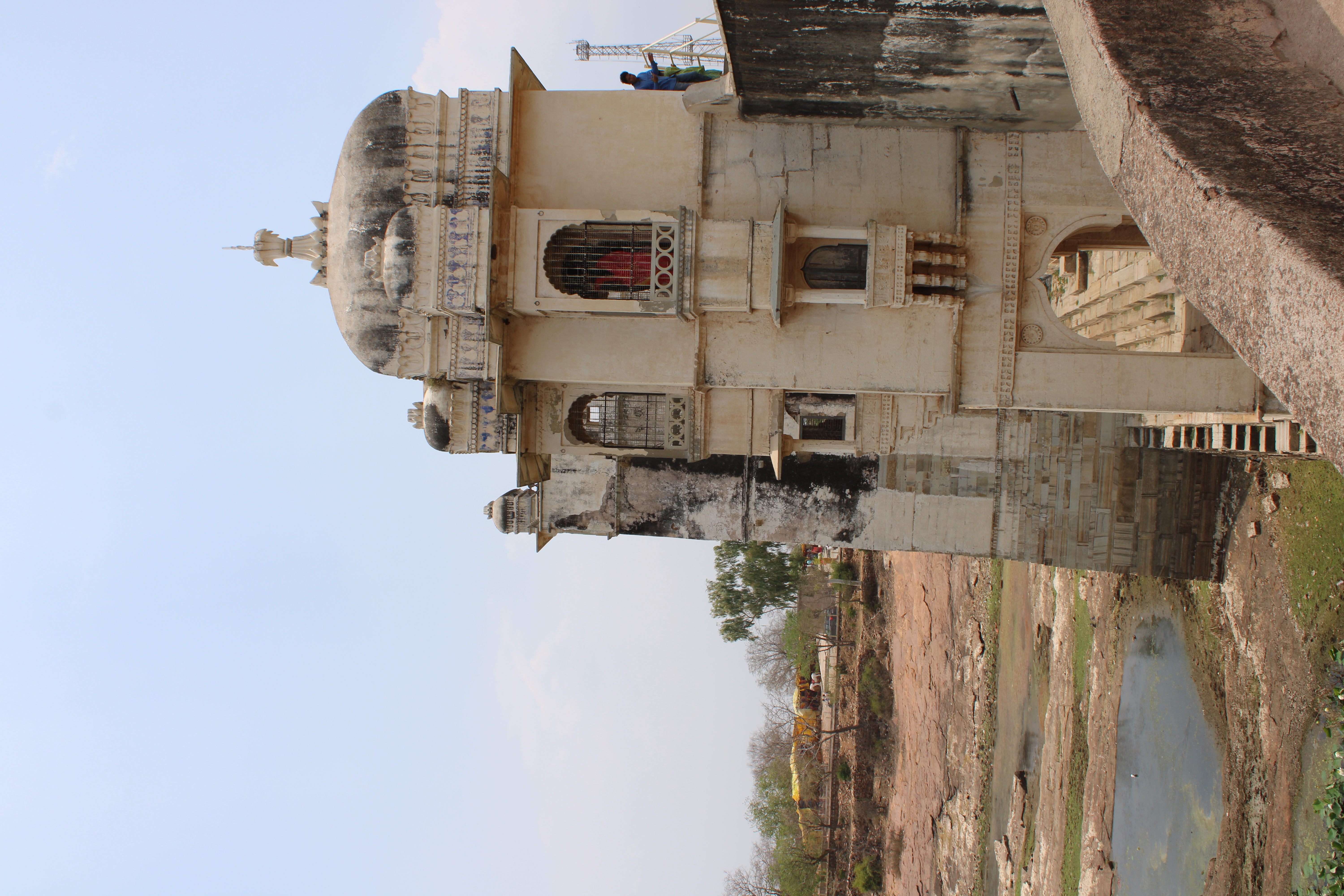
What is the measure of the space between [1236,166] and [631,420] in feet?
26.3

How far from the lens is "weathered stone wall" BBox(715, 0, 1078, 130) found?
26.9ft

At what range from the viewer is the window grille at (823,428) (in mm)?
11320

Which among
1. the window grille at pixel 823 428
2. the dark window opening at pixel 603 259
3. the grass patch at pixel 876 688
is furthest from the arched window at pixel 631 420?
→ the grass patch at pixel 876 688

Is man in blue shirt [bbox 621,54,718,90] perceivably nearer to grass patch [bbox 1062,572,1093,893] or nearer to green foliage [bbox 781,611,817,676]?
grass patch [bbox 1062,572,1093,893]

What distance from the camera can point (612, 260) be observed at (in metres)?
9.51

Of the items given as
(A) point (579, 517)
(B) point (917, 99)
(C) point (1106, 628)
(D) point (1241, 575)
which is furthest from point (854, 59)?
(C) point (1106, 628)

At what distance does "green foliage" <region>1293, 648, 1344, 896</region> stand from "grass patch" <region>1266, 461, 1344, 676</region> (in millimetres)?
409

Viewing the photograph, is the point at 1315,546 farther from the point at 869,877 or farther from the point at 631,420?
the point at 869,877

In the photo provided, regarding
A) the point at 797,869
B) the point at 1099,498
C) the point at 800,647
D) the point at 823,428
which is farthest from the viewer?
the point at 800,647

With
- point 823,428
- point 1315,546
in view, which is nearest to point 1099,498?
point 1315,546

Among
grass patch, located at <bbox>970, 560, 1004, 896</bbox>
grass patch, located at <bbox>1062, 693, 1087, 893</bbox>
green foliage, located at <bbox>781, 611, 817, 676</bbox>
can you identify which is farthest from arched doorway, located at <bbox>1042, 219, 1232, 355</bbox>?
green foliage, located at <bbox>781, 611, 817, 676</bbox>

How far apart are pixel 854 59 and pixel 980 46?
4.08ft

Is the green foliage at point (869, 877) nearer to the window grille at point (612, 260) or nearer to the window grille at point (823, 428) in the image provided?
the window grille at point (823, 428)

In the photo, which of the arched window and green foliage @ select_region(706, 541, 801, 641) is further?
green foliage @ select_region(706, 541, 801, 641)
